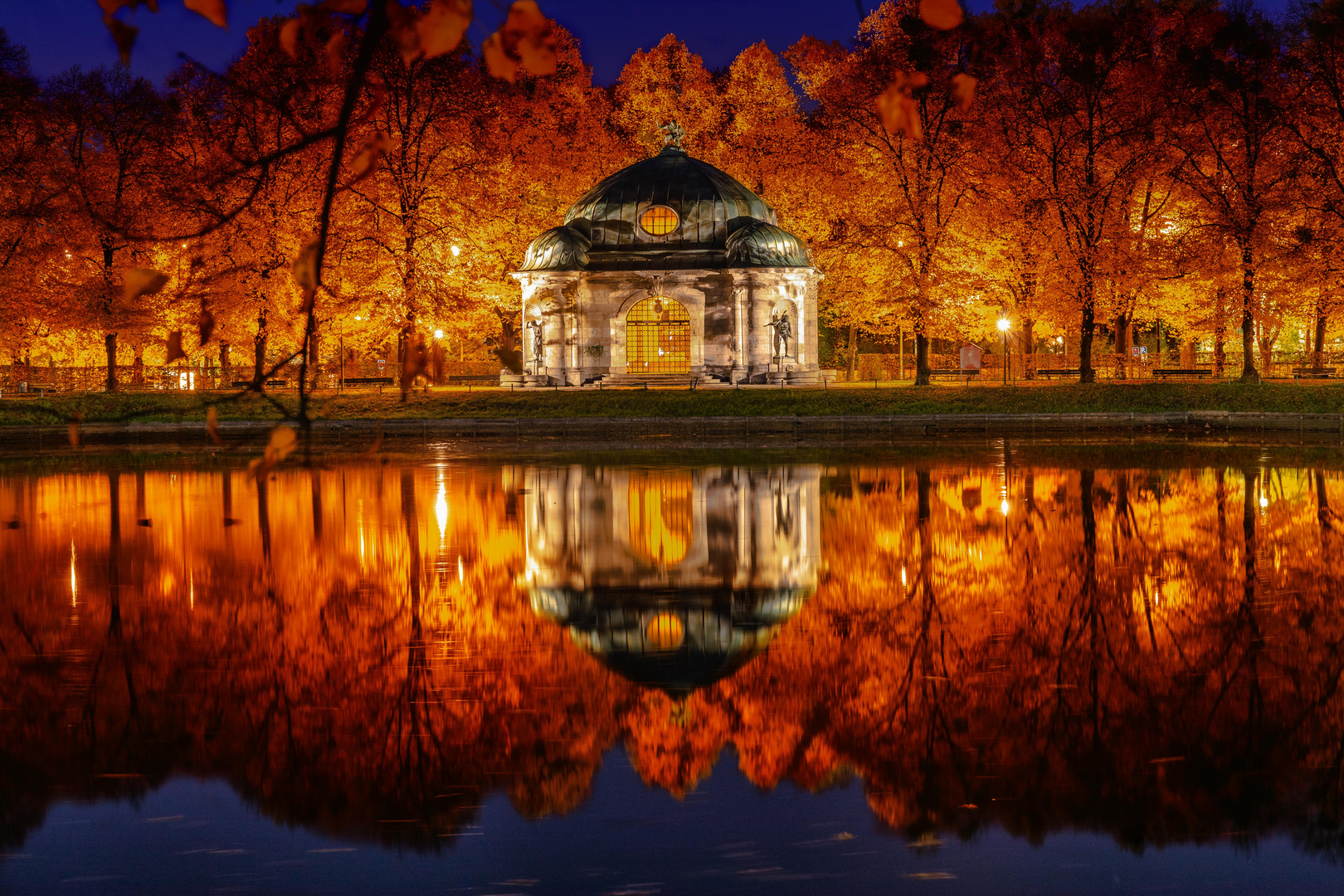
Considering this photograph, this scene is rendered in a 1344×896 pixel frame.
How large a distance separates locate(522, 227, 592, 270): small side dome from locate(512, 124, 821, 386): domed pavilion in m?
0.05

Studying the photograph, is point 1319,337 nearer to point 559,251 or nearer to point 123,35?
point 559,251

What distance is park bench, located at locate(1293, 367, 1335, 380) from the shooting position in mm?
47812

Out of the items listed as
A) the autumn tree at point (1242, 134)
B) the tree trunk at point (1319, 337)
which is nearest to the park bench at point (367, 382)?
the autumn tree at point (1242, 134)

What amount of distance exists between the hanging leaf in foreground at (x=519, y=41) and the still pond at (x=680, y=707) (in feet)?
6.10

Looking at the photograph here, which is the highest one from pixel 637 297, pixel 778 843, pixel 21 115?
pixel 21 115

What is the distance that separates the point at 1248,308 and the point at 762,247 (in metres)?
17.9

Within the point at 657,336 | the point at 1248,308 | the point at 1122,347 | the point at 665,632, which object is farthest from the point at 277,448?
the point at 1122,347

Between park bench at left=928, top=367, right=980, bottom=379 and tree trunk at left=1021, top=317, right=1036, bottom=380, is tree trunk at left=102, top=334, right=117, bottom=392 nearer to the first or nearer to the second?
park bench at left=928, top=367, right=980, bottom=379

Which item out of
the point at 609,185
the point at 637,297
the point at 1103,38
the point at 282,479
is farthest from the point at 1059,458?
the point at 609,185

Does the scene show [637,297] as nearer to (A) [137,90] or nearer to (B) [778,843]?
(A) [137,90]

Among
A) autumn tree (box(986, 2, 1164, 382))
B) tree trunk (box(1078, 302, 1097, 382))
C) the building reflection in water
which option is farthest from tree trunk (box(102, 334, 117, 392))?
tree trunk (box(1078, 302, 1097, 382))

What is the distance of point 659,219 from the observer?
56125mm

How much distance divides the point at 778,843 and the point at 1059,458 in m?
24.8

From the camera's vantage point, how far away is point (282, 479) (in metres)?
27.9
